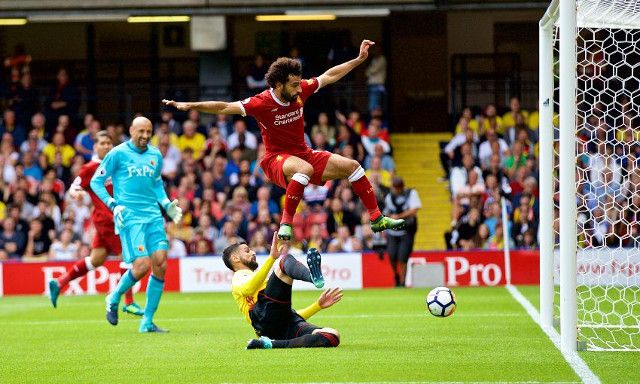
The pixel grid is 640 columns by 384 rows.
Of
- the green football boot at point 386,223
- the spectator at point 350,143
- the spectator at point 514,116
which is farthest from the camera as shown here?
the spectator at point 514,116

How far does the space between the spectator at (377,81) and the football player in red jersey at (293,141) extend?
14005 millimetres

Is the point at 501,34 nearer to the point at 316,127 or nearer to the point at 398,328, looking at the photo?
the point at 316,127

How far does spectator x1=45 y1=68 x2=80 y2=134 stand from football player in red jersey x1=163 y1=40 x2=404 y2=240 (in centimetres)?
1487

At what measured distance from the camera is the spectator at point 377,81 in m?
26.1

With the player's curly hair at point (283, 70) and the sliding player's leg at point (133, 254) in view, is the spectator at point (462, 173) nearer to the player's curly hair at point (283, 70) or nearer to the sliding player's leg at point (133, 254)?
A: the sliding player's leg at point (133, 254)

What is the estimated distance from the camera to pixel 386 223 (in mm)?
11648

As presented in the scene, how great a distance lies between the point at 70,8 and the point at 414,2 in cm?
704

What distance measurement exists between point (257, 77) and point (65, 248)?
582 centimetres

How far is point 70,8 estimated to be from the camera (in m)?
25.2

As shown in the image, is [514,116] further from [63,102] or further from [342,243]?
[63,102]

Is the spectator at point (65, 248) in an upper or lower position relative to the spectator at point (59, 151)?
lower

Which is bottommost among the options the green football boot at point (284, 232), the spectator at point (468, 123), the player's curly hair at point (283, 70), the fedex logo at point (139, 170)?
the green football boot at point (284, 232)

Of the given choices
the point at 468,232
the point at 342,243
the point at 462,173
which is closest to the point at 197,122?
the point at 342,243

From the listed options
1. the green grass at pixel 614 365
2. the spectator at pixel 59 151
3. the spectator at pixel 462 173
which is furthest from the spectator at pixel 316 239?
the green grass at pixel 614 365
